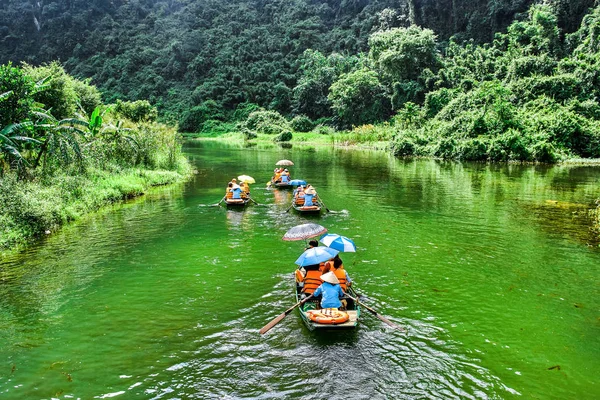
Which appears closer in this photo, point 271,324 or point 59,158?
point 271,324

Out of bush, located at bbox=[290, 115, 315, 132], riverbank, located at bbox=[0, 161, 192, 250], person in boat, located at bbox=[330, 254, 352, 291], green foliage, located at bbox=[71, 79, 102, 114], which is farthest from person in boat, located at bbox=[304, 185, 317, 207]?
bush, located at bbox=[290, 115, 315, 132]

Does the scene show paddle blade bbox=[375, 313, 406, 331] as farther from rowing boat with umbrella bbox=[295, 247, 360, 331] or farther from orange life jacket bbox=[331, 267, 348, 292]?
orange life jacket bbox=[331, 267, 348, 292]

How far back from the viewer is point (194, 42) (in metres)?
120

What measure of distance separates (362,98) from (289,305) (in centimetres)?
7109

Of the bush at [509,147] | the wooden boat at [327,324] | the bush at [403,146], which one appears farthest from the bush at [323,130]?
the wooden boat at [327,324]

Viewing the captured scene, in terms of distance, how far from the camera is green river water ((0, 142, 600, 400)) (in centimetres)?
727

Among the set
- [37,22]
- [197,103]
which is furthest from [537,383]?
[37,22]

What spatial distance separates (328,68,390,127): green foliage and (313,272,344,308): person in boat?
225ft

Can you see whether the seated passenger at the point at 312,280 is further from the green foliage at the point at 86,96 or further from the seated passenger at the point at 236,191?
the green foliage at the point at 86,96

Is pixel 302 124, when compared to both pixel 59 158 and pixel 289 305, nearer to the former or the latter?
pixel 59 158

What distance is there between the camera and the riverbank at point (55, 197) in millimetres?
15234

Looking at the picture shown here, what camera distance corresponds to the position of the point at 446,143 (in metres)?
45.2

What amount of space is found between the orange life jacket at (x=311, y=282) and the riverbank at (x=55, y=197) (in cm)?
1139

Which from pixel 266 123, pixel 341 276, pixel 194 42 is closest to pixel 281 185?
pixel 341 276
